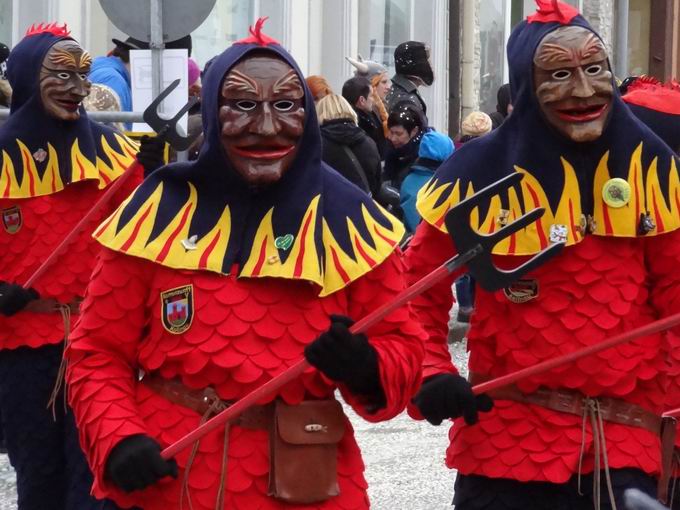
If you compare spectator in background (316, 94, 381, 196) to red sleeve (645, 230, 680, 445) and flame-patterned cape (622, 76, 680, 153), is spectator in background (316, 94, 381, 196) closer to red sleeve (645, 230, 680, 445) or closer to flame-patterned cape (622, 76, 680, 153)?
flame-patterned cape (622, 76, 680, 153)

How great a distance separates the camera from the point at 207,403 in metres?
3.58

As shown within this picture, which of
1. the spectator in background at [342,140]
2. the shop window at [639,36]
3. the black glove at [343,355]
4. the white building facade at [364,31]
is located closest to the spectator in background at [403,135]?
the spectator in background at [342,140]

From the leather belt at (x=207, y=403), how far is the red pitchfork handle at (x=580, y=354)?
2.22ft

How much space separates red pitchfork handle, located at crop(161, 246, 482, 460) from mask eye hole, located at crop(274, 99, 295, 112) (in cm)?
52

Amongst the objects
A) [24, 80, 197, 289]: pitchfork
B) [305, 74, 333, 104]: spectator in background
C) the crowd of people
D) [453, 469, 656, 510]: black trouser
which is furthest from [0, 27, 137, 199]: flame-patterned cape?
[305, 74, 333, 104]: spectator in background

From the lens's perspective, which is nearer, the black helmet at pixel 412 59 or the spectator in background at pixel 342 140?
the spectator in background at pixel 342 140

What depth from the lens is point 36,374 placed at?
18.4ft

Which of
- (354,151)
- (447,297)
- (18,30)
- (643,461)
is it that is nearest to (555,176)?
(447,297)

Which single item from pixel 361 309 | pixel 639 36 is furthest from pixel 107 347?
pixel 639 36

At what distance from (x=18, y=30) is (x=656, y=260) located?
806 centimetres

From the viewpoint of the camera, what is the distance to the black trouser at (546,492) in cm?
405

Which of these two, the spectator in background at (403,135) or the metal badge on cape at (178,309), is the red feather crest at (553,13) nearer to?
the metal badge on cape at (178,309)

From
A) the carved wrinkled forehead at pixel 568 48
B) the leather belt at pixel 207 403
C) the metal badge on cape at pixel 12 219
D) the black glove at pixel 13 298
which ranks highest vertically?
the carved wrinkled forehead at pixel 568 48

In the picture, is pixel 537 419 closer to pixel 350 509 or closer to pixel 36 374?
pixel 350 509
